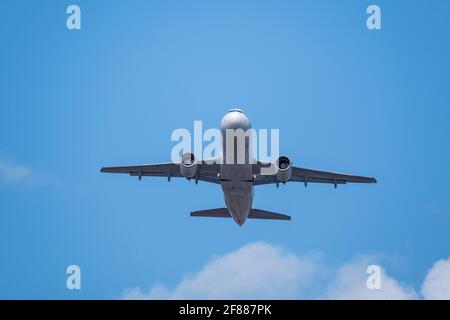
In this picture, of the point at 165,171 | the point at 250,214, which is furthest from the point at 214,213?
the point at 165,171

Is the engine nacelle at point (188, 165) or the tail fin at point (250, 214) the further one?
the tail fin at point (250, 214)

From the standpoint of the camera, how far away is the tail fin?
1657 inches

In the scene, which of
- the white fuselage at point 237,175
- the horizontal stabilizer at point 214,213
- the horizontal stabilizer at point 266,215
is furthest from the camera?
the horizontal stabilizer at point 266,215

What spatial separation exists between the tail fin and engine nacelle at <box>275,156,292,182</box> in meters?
4.83

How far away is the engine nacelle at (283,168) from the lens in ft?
124

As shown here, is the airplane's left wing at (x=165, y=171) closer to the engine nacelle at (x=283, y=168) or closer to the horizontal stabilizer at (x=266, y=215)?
the horizontal stabilizer at (x=266, y=215)

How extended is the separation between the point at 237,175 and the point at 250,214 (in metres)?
6.22

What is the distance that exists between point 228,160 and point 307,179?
28.6 ft

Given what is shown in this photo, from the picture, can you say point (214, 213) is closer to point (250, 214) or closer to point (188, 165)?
point (250, 214)

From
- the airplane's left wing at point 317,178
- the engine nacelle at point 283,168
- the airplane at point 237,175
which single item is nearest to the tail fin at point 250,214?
the airplane at point 237,175

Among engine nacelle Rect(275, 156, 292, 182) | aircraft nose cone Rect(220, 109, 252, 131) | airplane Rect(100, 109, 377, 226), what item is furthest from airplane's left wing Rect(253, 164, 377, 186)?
aircraft nose cone Rect(220, 109, 252, 131)
